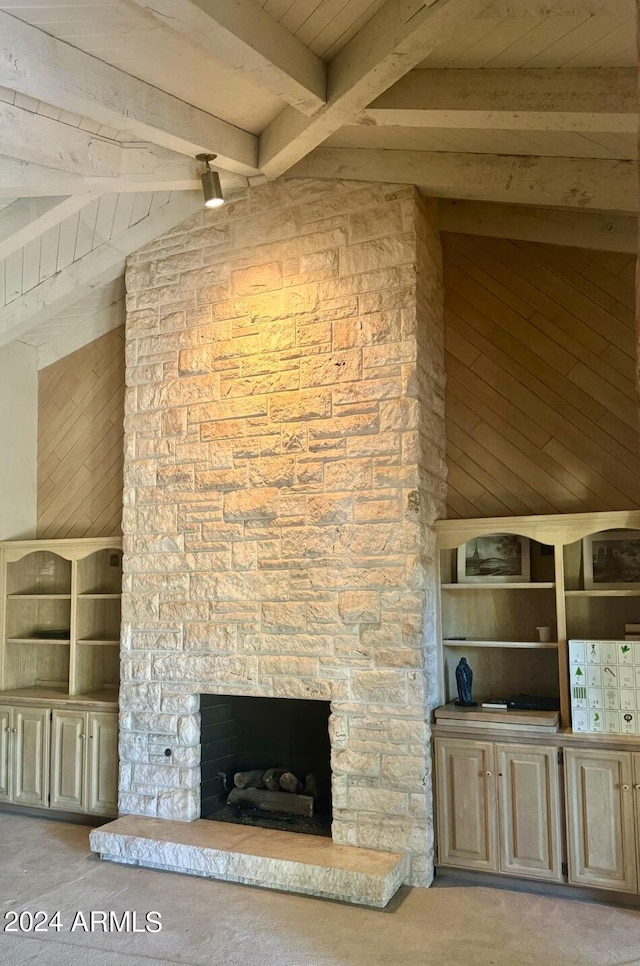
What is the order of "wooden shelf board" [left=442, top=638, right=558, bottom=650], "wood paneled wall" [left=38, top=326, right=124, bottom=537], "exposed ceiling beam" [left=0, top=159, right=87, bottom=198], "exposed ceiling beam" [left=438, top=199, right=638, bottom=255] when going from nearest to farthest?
"exposed ceiling beam" [left=0, top=159, right=87, bottom=198] < "wooden shelf board" [left=442, top=638, right=558, bottom=650] < "exposed ceiling beam" [left=438, top=199, right=638, bottom=255] < "wood paneled wall" [left=38, top=326, right=124, bottom=537]

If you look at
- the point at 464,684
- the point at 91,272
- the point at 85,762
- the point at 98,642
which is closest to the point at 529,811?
the point at 464,684

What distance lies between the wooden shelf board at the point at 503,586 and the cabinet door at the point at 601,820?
831mm

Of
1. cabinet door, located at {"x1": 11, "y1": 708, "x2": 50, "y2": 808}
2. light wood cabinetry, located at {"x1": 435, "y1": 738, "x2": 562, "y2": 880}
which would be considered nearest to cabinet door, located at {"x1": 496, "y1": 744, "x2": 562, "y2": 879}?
light wood cabinetry, located at {"x1": 435, "y1": 738, "x2": 562, "y2": 880}

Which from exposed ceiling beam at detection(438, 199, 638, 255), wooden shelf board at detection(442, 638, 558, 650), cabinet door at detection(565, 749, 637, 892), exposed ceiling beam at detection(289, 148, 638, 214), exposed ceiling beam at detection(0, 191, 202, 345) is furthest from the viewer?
exposed ceiling beam at detection(0, 191, 202, 345)

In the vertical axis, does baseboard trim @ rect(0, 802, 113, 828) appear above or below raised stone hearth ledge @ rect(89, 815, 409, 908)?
below

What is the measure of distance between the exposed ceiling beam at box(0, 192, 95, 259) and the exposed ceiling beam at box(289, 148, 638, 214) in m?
1.32

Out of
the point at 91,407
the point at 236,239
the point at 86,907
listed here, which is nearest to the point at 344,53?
the point at 236,239

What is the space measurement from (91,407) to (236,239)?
6.17ft

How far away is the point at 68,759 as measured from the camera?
5090mm

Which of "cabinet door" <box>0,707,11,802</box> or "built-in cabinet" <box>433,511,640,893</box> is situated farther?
"cabinet door" <box>0,707,11,802</box>

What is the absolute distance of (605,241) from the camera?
4.25m

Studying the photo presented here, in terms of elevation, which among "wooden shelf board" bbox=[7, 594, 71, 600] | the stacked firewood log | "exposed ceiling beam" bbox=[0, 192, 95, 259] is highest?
"exposed ceiling beam" bbox=[0, 192, 95, 259]

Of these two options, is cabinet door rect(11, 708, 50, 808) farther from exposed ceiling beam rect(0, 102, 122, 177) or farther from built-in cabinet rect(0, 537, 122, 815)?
exposed ceiling beam rect(0, 102, 122, 177)

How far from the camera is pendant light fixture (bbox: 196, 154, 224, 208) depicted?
13.5 ft
